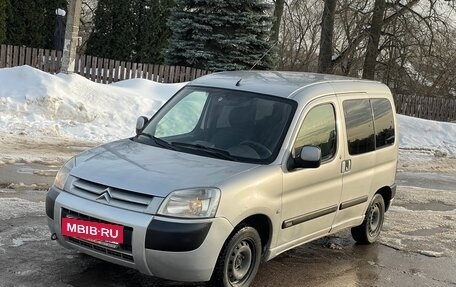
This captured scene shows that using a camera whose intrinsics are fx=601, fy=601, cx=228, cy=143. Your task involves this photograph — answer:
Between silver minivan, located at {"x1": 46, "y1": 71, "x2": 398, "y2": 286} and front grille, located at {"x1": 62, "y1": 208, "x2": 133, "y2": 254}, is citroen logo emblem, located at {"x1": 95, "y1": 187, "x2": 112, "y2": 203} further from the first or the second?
front grille, located at {"x1": 62, "y1": 208, "x2": 133, "y2": 254}

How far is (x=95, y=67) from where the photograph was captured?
18.7 metres

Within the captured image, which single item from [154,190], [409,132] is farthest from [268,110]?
[409,132]

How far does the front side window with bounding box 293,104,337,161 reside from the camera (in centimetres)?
550

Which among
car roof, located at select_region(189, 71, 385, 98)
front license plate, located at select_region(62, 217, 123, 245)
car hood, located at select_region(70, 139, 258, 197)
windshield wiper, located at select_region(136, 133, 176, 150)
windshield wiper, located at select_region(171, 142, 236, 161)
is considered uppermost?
car roof, located at select_region(189, 71, 385, 98)

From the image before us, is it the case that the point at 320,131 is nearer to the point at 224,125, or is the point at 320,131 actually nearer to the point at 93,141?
the point at 224,125

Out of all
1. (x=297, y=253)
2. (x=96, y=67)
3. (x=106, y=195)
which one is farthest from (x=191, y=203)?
(x=96, y=67)

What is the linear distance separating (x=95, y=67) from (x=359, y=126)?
13.7 m

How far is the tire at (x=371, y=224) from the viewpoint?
6.86m

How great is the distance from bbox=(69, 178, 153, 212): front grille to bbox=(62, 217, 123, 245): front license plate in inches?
6.7

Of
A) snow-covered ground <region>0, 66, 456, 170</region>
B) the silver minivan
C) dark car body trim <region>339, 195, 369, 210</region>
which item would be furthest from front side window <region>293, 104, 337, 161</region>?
snow-covered ground <region>0, 66, 456, 170</region>

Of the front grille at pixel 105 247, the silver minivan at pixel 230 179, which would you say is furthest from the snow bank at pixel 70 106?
the front grille at pixel 105 247

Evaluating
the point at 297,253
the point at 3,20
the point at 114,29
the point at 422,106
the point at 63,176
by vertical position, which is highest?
the point at 114,29

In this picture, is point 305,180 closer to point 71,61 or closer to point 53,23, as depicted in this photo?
point 71,61

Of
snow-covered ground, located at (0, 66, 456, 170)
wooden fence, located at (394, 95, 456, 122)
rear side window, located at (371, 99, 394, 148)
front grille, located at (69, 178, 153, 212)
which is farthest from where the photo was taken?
wooden fence, located at (394, 95, 456, 122)
